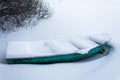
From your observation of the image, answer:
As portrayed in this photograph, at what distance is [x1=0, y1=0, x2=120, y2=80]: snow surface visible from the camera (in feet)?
13.6

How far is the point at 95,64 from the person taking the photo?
4.76m

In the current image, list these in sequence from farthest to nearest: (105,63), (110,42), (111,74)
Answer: (110,42), (105,63), (111,74)

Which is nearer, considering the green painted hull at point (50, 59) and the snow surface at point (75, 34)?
the snow surface at point (75, 34)

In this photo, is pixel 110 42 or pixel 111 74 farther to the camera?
pixel 110 42

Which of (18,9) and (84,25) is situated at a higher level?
(18,9)

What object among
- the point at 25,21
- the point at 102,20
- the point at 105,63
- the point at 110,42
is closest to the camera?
the point at 105,63

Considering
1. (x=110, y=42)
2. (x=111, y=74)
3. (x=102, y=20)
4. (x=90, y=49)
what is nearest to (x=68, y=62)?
(x=90, y=49)

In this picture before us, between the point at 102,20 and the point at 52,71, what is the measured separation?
354cm

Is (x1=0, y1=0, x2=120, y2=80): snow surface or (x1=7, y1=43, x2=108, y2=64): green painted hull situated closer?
(x1=0, y1=0, x2=120, y2=80): snow surface

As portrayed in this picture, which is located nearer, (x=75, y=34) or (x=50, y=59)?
(x=50, y=59)

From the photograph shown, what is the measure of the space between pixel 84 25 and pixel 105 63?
7.96ft

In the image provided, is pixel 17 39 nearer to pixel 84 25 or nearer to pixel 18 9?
pixel 18 9

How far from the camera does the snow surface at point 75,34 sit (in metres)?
4.14

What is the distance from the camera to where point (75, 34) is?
6.48m
